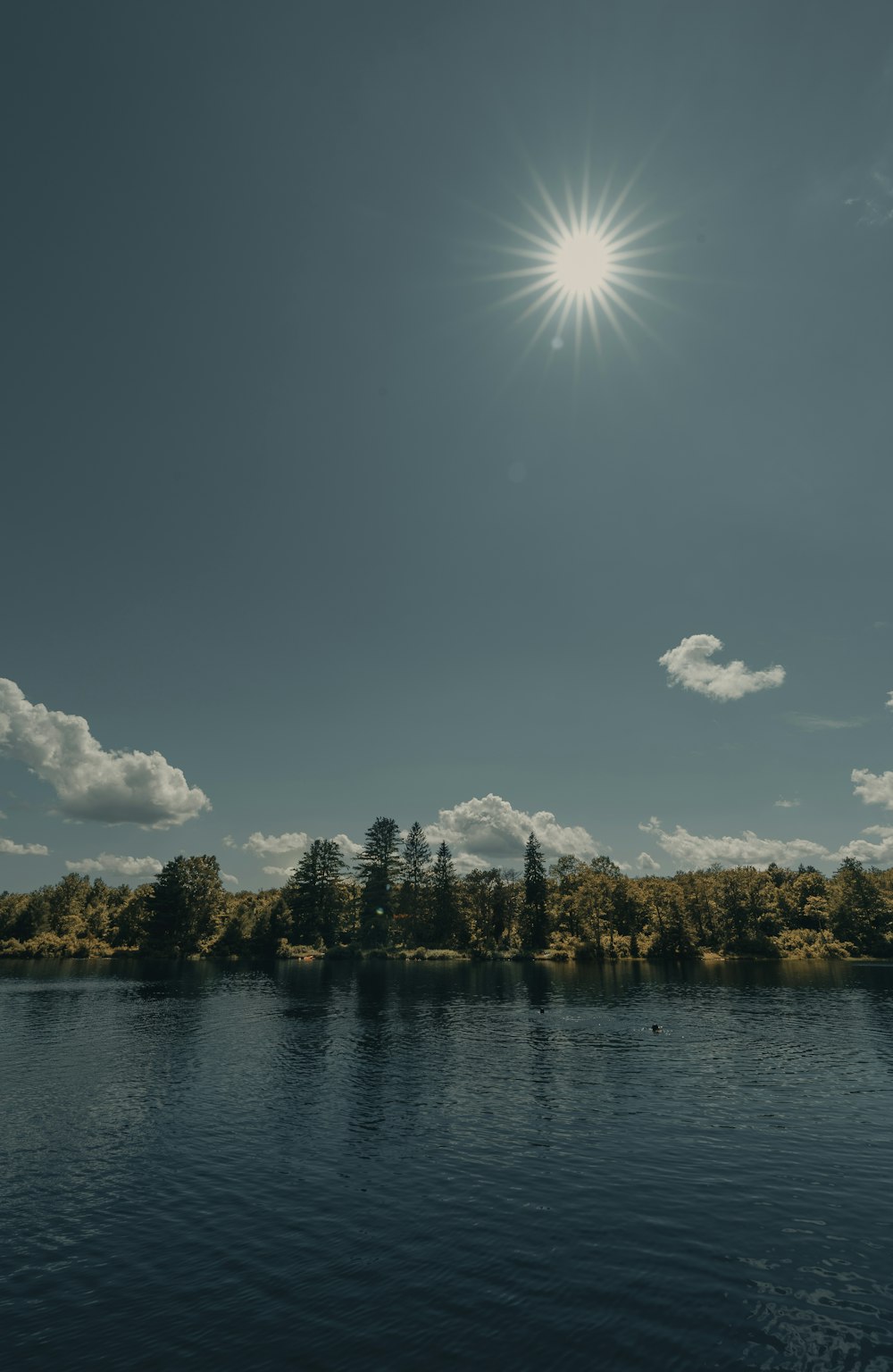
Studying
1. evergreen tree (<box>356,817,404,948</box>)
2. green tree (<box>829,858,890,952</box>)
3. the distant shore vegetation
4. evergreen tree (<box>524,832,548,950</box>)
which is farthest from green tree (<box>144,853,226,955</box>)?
green tree (<box>829,858,890,952</box>)

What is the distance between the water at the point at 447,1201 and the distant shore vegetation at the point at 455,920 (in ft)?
391

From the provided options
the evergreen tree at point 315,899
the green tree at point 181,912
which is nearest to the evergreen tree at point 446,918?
the evergreen tree at point 315,899

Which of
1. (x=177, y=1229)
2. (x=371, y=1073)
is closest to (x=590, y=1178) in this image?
(x=177, y=1229)

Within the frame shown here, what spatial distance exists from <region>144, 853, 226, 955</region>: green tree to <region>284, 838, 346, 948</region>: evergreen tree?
22.0 metres

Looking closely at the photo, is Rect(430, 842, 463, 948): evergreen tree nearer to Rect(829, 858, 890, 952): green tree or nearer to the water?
Rect(829, 858, 890, 952): green tree

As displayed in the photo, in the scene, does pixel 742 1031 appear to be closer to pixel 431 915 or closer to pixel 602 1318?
pixel 602 1318

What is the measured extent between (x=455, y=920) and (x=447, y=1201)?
167 m

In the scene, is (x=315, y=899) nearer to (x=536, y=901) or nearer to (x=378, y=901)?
(x=378, y=901)

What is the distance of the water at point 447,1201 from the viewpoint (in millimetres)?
19703

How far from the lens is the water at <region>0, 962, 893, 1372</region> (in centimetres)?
1970

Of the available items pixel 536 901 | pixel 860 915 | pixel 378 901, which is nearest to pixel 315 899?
pixel 378 901

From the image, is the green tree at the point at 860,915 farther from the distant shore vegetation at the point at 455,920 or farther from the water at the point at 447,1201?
the water at the point at 447,1201

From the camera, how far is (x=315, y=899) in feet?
633

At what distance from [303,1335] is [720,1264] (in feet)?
48.5
